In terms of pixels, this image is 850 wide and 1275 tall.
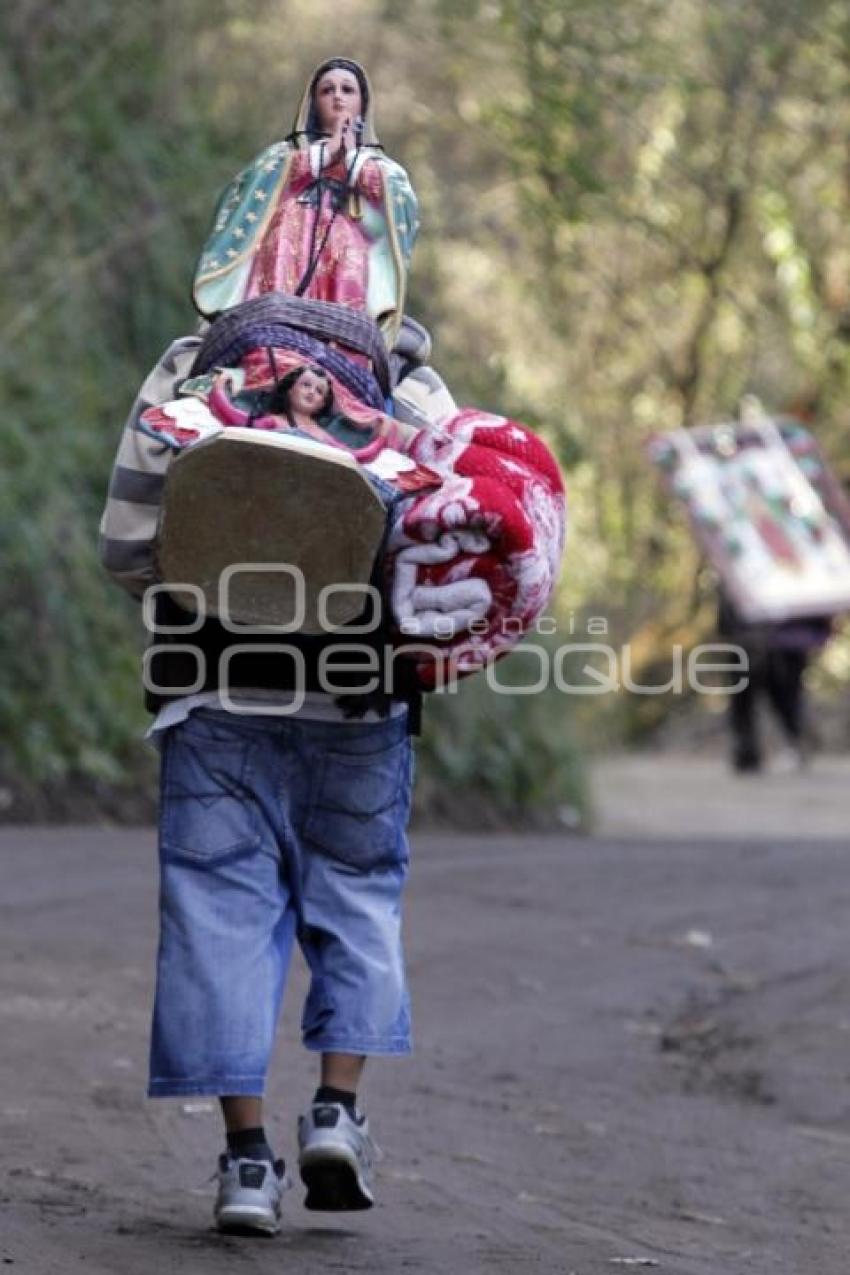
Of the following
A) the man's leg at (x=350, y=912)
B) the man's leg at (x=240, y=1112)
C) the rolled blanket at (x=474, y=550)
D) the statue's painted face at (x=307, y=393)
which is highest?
the statue's painted face at (x=307, y=393)

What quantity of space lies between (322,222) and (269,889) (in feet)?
4.01

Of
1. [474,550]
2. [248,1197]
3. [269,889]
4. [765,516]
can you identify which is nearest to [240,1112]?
[248,1197]

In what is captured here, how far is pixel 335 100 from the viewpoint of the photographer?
5.36m

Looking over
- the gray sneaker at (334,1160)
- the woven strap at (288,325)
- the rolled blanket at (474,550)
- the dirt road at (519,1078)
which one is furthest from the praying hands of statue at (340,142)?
the dirt road at (519,1078)

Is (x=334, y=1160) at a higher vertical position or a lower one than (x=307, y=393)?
lower

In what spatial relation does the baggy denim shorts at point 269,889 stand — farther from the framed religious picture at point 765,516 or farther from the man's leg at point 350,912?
the framed religious picture at point 765,516

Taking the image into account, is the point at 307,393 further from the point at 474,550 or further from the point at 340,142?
the point at 340,142

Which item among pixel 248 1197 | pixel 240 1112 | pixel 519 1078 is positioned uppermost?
pixel 519 1078

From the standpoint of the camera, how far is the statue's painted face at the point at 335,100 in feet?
17.6

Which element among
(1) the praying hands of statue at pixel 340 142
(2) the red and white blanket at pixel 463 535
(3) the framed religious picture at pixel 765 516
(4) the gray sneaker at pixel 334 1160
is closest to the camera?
(2) the red and white blanket at pixel 463 535

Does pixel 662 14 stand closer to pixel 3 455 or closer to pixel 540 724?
pixel 540 724

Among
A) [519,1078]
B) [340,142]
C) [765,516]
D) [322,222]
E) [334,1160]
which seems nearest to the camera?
[334,1160]

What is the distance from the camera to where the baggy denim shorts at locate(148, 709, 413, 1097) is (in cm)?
497

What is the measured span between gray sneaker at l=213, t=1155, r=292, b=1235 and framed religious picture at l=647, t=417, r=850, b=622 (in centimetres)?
1057
